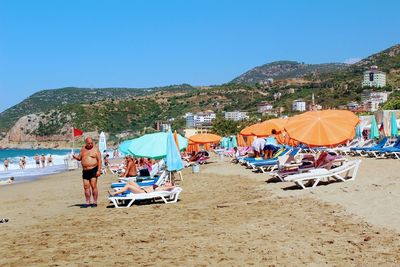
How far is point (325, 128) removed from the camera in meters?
11.0

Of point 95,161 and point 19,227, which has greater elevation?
point 95,161

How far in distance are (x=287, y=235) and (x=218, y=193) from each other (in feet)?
18.4

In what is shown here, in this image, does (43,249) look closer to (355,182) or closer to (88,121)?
(355,182)

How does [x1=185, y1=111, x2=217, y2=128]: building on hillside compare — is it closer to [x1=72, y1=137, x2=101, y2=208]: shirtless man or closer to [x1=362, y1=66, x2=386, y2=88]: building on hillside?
[x1=362, y1=66, x2=386, y2=88]: building on hillside

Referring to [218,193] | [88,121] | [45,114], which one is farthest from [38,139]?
[218,193]

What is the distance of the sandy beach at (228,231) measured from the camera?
5324 millimetres

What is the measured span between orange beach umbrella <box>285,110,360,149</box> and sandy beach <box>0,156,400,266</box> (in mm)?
1069

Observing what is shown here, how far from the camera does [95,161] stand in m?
10.1

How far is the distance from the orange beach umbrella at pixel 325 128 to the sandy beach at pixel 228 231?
1069mm

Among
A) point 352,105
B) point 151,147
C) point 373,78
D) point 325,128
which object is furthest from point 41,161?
point 373,78

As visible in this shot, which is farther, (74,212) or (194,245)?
(74,212)

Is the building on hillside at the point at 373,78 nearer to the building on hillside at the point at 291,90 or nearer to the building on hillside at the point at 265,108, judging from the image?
the building on hillside at the point at 265,108

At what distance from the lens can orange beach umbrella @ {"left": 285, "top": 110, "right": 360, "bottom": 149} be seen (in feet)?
35.9

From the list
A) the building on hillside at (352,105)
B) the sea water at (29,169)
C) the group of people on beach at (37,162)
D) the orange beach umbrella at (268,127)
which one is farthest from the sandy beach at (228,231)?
the building on hillside at (352,105)
